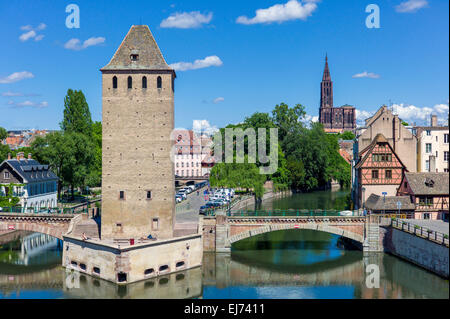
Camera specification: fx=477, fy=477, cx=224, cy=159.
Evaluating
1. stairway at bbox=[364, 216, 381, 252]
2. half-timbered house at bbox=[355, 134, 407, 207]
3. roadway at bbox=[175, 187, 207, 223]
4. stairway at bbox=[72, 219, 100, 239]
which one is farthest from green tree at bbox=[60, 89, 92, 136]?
stairway at bbox=[364, 216, 381, 252]

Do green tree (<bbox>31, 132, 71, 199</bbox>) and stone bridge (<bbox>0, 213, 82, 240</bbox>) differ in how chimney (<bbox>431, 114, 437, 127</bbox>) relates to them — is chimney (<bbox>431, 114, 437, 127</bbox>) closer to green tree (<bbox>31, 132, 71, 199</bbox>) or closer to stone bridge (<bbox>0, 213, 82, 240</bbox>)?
stone bridge (<bbox>0, 213, 82, 240</bbox>)

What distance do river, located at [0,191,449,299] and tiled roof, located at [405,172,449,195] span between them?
880cm

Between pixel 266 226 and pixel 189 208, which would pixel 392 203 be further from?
pixel 189 208

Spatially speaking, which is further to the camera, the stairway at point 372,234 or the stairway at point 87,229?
the stairway at point 372,234

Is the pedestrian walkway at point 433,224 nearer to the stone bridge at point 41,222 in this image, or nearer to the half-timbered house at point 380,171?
the half-timbered house at point 380,171

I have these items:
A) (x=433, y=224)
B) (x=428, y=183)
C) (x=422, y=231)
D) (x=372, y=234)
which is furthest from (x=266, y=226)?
(x=428, y=183)

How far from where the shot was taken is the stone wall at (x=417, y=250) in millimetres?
34853

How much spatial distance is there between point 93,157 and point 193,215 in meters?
24.9

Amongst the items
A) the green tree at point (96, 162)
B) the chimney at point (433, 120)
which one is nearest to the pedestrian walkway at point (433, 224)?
the chimney at point (433, 120)

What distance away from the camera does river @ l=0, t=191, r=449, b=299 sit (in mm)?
34344

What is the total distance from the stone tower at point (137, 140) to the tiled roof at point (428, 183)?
24892mm

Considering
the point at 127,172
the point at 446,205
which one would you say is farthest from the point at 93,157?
the point at 446,205

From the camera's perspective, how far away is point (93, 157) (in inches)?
2736
